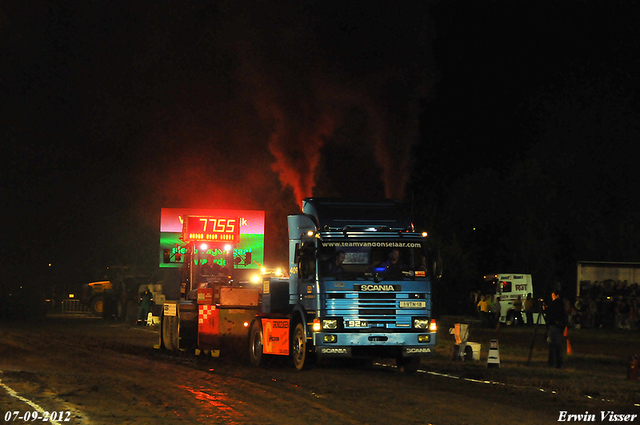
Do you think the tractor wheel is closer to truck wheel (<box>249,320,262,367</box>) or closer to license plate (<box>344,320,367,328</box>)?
license plate (<box>344,320,367,328</box>)

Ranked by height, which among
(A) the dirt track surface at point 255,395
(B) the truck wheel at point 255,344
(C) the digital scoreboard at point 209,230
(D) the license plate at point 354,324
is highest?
(C) the digital scoreboard at point 209,230

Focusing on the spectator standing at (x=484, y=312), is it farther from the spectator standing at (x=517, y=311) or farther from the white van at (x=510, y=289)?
the white van at (x=510, y=289)

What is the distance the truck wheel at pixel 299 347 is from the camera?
1739cm

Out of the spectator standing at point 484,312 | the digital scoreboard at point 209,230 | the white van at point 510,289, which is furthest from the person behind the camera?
the white van at point 510,289

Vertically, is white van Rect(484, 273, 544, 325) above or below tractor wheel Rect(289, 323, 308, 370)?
above

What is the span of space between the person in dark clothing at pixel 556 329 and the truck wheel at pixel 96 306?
1521 inches

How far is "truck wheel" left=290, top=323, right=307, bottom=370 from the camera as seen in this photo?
17.4 metres

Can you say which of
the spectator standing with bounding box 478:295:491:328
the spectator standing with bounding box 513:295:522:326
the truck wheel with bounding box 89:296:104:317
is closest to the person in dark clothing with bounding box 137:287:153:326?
the truck wheel with bounding box 89:296:104:317

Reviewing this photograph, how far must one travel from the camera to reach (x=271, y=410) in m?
11.9

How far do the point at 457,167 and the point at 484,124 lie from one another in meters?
4.19

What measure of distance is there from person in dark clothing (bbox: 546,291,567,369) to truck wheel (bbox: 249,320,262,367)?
6.35 m

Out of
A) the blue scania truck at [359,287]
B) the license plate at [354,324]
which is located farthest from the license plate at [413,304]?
the license plate at [354,324]

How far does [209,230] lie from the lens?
26922mm

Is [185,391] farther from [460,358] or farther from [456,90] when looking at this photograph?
[456,90]
